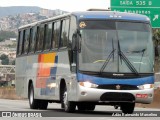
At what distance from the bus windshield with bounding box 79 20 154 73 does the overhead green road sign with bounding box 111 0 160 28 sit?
12808 mm

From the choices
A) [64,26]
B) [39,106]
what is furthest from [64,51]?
[39,106]

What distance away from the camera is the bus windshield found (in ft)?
72.9

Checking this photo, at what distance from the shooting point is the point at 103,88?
22000 millimetres

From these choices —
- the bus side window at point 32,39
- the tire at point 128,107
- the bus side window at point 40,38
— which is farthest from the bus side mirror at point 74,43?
the bus side window at point 32,39

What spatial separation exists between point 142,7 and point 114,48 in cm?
1371

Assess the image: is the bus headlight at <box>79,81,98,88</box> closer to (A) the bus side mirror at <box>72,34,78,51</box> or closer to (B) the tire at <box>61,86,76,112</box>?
(A) the bus side mirror at <box>72,34,78,51</box>

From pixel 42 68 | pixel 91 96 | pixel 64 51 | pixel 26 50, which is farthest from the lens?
pixel 26 50

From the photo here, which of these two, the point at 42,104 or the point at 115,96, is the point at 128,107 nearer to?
the point at 115,96

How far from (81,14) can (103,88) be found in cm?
271

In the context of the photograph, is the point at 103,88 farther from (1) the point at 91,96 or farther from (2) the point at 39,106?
(2) the point at 39,106

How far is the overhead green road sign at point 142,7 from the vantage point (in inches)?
1405

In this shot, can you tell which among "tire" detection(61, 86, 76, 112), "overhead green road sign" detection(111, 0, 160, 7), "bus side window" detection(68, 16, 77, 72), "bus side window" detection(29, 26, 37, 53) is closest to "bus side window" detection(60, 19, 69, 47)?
"bus side window" detection(68, 16, 77, 72)

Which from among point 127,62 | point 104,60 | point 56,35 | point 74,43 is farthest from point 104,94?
point 56,35

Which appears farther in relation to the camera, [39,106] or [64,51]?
[39,106]
